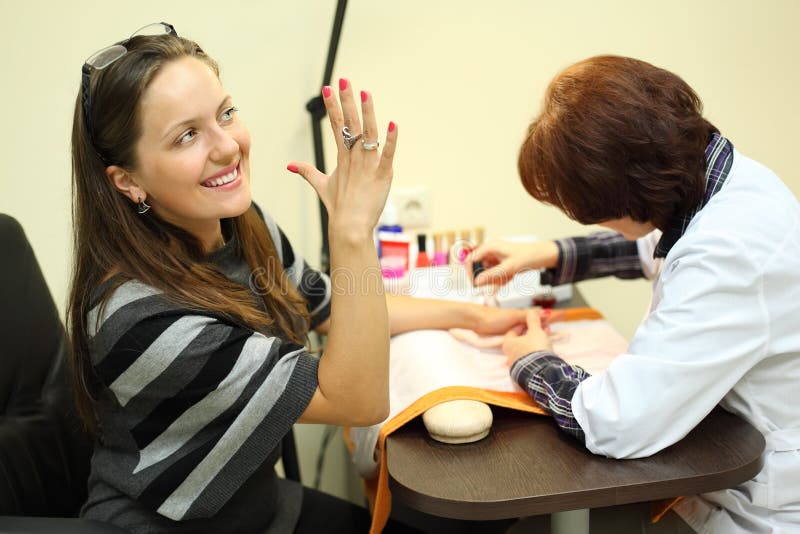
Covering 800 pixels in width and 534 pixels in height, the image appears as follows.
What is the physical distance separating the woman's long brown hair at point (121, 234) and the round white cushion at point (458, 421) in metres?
0.29

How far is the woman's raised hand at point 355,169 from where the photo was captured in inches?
35.2

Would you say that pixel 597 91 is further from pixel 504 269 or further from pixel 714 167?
pixel 504 269

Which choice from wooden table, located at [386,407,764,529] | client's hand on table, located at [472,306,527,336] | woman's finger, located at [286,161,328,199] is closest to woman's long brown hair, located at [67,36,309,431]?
woman's finger, located at [286,161,328,199]

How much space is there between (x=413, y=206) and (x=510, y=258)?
0.49 meters

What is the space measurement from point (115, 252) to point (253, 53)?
2.69 ft

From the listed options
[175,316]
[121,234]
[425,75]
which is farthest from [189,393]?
[425,75]

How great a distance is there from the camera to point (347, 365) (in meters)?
0.95

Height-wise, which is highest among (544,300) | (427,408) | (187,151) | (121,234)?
(187,151)

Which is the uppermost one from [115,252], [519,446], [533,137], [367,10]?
[367,10]

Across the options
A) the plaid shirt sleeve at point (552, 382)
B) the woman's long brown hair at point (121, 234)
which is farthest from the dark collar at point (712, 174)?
the woman's long brown hair at point (121, 234)

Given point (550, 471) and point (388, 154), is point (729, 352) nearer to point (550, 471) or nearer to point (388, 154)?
point (550, 471)

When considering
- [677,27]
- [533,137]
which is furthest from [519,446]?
[677,27]

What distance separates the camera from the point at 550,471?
926 millimetres

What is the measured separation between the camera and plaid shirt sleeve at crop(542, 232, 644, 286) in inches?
58.4
